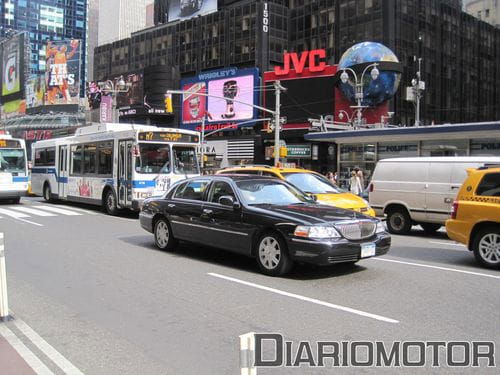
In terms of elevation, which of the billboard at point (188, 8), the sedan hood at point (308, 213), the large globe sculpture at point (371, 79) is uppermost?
the billboard at point (188, 8)

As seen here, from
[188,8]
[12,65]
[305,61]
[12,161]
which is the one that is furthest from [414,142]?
[12,65]

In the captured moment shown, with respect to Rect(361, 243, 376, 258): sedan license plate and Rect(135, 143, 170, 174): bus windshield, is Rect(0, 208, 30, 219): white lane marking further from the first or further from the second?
Rect(361, 243, 376, 258): sedan license plate

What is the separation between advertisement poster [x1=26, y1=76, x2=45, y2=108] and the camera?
8650cm

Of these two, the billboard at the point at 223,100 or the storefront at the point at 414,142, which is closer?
the storefront at the point at 414,142

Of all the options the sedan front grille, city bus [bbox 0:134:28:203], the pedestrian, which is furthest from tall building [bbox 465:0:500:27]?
the sedan front grille

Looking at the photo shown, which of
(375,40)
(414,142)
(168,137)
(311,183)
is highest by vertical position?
(375,40)

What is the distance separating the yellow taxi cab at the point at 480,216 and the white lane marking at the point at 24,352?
7.40 m

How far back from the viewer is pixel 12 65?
92.7 m

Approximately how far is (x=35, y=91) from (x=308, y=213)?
90933 millimetres

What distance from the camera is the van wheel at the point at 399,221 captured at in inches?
563

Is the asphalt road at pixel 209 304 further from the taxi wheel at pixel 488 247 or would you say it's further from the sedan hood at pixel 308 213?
the sedan hood at pixel 308 213

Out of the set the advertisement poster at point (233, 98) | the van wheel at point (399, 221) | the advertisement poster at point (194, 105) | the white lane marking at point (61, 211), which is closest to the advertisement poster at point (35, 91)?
the advertisement poster at point (194, 105)

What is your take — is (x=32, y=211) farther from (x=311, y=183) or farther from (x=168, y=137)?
(x=311, y=183)

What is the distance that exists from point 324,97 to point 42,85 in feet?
175
